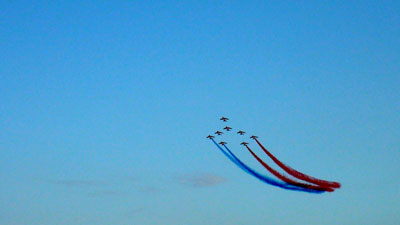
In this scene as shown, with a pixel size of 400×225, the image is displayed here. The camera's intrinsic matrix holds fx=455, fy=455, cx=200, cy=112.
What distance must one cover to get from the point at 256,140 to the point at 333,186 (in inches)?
1431

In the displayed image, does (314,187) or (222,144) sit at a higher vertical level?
(222,144)

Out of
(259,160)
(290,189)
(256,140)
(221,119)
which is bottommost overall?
(290,189)

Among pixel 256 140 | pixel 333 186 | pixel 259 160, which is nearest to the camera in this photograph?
pixel 333 186

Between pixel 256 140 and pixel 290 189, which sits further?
pixel 256 140

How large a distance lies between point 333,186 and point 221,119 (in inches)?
2071

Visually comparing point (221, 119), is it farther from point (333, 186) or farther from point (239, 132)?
point (333, 186)

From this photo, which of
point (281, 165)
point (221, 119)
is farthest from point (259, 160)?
point (221, 119)

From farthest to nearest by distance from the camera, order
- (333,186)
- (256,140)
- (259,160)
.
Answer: (256,140)
(259,160)
(333,186)

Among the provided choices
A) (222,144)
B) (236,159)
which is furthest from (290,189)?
(222,144)

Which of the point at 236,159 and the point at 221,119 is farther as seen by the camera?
the point at 221,119

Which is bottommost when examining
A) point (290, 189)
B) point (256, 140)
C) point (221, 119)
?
point (290, 189)

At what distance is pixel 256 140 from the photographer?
16125cm

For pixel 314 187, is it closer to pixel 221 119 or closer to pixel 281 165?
pixel 281 165

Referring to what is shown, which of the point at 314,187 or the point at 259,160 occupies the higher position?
the point at 259,160
